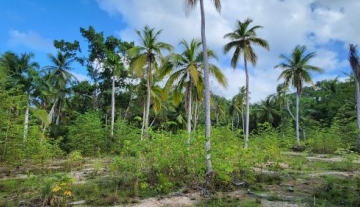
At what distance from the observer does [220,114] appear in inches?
1997

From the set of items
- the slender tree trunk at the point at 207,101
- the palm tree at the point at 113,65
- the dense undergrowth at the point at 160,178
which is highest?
the palm tree at the point at 113,65

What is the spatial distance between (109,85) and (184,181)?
24.1 meters

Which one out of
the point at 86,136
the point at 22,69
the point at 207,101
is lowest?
the point at 86,136

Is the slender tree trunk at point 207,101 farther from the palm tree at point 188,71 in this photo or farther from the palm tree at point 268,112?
the palm tree at point 268,112

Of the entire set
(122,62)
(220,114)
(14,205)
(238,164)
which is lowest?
(14,205)

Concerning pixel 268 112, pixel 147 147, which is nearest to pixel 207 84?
pixel 147 147

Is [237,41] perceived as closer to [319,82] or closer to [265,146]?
[265,146]

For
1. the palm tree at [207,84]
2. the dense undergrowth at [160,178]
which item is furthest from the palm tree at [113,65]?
the palm tree at [207,84]

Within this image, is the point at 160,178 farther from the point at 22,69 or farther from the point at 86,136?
the point at 22,69

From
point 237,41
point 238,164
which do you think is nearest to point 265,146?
point 238,164

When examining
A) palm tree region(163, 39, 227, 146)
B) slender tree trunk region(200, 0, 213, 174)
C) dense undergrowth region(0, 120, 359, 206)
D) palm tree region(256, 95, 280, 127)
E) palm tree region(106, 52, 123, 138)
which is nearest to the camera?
dense undergrowth region(0, 120, 359, 206)

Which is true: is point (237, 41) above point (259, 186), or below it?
above

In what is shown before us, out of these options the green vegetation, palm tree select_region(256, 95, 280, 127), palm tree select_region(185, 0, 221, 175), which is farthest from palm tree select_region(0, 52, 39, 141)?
palm tree select_region(256, 95, 280, 127)

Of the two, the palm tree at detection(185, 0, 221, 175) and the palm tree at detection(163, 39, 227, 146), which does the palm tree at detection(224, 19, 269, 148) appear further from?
the palm tree at detection(185, 0, 221, 175)
